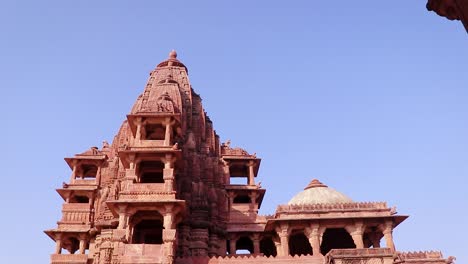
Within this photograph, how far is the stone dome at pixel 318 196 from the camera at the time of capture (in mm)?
30597

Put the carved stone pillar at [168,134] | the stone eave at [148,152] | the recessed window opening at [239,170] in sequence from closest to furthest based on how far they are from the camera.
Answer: the stone eave at [148,152] → the carved stone pillar at [168,134] → the recessed window opening at [239,170]

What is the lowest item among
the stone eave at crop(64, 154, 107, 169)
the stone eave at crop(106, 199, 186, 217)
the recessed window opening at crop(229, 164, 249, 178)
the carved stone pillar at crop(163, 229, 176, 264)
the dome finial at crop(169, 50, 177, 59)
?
the carved stone pillar at crop(163, 229, 176, 264)

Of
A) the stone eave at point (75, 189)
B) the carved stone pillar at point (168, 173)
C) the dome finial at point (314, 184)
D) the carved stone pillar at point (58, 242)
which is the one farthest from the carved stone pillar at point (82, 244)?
the dome finial at point (314, 184)

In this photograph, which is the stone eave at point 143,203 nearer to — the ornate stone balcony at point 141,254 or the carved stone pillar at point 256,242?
the ornate stone balcony at point 141,254

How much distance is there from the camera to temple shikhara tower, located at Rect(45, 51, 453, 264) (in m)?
22.1

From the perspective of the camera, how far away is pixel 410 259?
25.4 meters

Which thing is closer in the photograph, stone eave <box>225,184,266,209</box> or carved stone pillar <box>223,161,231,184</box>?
stone eave <box>225,184,266,209</box>

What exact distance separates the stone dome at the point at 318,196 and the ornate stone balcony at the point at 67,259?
15.2 metres

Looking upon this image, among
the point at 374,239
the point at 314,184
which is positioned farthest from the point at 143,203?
the point at 374,239

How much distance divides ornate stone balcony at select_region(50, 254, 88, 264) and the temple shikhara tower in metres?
0.06

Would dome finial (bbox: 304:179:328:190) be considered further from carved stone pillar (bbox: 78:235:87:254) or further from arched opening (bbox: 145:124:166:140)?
carved stone pillar (bbox: 78:235:87:254)

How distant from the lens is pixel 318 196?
31.1 m

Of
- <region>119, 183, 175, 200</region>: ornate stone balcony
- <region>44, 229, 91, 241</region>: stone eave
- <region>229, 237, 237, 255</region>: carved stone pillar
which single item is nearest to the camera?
<region>119, 183, 175, 200</region>: ornate stone balcony

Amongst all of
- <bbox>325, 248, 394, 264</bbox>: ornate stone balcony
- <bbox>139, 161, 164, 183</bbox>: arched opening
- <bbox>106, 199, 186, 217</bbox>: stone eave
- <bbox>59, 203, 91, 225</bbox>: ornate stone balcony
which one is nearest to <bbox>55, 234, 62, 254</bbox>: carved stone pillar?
<bbox>59, 203, 91, 225</bbox>: ornate stone balcony
